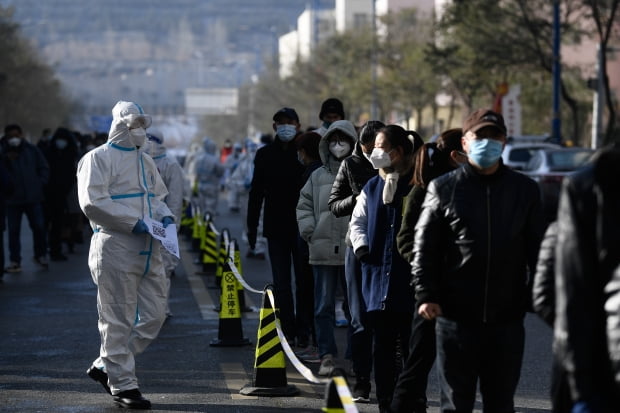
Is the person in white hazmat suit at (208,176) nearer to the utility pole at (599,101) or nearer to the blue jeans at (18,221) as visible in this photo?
the blue jeans at (18,221)

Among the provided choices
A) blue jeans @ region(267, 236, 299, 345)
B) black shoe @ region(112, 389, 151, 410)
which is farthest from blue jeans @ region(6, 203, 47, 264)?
black shoe @ region(112, 389, 151, 410)

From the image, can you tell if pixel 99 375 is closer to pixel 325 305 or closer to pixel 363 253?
pixel 325 305

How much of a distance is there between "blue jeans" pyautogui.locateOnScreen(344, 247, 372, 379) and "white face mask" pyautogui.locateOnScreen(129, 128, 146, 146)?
1.46 meters

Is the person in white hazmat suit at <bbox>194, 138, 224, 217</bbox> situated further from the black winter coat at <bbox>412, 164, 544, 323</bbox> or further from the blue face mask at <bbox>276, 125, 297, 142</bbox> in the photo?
the black winter coat at <bbox>412, 164, 544, 323</bbox>

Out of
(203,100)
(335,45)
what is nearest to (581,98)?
(335,45)

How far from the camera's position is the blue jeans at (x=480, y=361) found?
580 cm

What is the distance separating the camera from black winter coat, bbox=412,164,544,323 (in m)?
5.77

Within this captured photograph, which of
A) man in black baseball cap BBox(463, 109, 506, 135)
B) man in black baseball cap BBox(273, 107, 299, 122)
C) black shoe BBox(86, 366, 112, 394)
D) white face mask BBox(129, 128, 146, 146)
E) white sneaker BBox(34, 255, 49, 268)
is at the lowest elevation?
white sneaker BBox(34, 255, 49, 268)

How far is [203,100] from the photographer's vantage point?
181000 mm

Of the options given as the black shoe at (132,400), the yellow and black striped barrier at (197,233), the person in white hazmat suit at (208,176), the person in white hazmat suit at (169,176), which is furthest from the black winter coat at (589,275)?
the person in white hazmat suit at (208,176)

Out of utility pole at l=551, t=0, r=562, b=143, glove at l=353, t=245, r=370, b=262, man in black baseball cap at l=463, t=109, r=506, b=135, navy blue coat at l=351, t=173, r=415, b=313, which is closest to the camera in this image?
man in black baseball cap at l=463, t=109, r=506, b=135

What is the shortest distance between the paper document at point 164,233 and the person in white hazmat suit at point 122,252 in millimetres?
56

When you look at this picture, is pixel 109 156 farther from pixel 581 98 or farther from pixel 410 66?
pixel 410 66

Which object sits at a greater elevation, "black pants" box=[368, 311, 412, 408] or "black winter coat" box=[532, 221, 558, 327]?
→ "black winter coat" box=[532, 221, 558, 327]
